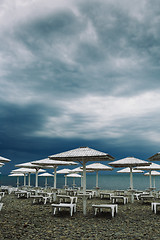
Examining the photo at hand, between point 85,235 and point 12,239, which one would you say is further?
point 85,235

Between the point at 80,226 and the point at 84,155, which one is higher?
the point at 84,155

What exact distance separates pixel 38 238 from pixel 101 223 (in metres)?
2.42

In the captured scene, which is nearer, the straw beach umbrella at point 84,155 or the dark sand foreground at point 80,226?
the dark sand foreground at point 80,226

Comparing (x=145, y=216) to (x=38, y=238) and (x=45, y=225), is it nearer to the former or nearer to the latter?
(x=45, y=225)

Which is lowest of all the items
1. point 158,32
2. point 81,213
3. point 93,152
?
point 81,213

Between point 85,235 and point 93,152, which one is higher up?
point 93,152

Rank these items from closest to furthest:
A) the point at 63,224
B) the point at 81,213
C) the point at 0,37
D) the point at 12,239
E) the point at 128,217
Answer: the point at 12,239 < the point at 63,224 < the point at 128,217 < the point at 81,213 < the point at 0,37

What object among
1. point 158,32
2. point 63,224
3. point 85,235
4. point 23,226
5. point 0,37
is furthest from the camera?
point 0,37

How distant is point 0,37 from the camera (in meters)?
14.7

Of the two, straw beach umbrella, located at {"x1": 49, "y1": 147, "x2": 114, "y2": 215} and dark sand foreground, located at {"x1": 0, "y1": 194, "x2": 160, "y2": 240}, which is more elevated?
straw beach umbrella, located at {"x1": 49, "y1": 147, "x2": 114, "y2": 215}

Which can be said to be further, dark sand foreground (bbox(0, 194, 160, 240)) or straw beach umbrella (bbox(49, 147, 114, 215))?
straw beach umbrella (bbox(49, 147, 114, 215))

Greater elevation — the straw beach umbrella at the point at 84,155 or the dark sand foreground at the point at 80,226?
the straw beach umbrella at the point at 84,155

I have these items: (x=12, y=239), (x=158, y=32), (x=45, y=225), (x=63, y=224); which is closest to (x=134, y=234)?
(x=63, y=224)

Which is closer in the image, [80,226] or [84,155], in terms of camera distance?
[80,226]
